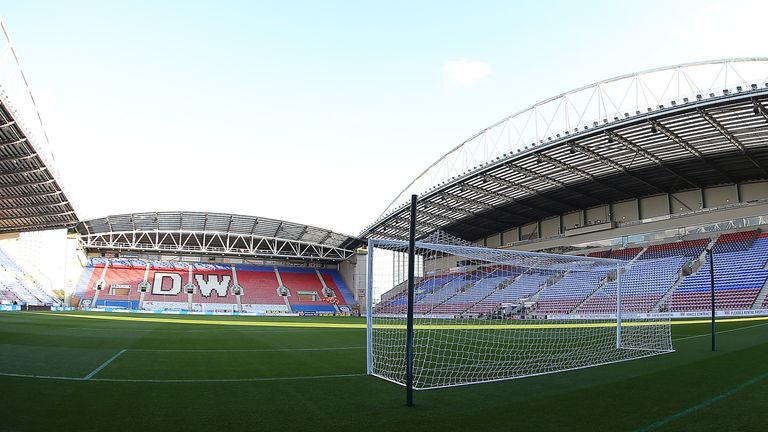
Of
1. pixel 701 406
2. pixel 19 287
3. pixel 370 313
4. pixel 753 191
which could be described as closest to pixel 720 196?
pixel 753 191

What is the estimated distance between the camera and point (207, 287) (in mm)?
53562

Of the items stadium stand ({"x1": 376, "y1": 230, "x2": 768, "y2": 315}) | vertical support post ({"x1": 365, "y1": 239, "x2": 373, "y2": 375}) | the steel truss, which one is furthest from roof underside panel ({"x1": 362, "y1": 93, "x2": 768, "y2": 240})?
vertical support post ({"x1": 365, "y1": 239, "x2": 373, "y2": 375})

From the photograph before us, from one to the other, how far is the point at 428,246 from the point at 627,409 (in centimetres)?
467

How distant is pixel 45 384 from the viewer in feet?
23.0

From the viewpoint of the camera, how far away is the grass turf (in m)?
5.11

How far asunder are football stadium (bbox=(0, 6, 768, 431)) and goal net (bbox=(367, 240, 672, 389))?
14 centimetres

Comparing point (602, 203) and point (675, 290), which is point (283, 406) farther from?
point (602, 203)

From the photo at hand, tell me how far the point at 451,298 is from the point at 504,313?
390 centimetres

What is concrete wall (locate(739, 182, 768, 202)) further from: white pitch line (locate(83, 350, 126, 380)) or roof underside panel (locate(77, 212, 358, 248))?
white pitch line (locate(83, 350, 126, 380))

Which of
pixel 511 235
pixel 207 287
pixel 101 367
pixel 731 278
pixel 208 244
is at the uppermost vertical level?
pixel 511 235

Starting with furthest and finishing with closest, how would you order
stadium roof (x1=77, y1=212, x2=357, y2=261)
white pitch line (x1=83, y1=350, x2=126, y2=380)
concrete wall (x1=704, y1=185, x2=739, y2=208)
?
1. stadium roof (x1=77, y1=212, x2=357, y2=261)
2. concrete wall (x1=704, y1=185, x2=739, y2=208)
3. white pitch line (x1=83, y1=350, x2=126, y2=380)

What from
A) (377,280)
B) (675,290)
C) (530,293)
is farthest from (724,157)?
(377,280)

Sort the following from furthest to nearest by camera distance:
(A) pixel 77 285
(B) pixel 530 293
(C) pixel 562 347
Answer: (A) pixel 77 285, (B) pixel 530 293, (C) pixel 562 347

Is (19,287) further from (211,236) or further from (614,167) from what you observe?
(614,167)
